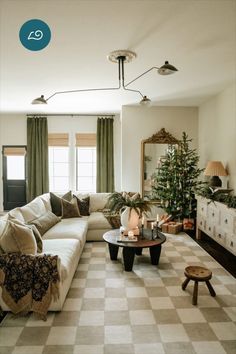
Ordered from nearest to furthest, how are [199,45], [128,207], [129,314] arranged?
1. [129,314]
2. [199,45]
3. [128,207]

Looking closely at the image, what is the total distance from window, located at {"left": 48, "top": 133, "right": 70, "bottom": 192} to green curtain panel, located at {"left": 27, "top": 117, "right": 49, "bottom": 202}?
20 cm

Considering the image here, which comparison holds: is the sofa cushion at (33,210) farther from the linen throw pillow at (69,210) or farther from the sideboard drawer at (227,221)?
the sideboard drawer at (227,221)

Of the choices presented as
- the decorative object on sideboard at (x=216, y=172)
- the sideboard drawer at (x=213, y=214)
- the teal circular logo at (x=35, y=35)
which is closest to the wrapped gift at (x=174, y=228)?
the sideboard drawer at (x=213, y=214)

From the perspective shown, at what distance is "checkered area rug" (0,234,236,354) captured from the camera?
7.00 feet

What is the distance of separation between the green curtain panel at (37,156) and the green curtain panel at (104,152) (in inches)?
56.1

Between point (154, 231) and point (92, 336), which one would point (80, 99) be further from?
point (92, 336)

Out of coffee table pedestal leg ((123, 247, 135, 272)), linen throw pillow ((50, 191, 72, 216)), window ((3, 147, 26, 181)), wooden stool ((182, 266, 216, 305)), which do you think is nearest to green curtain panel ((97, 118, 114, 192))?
linen throw pillow ((50, 191, 72, 216))

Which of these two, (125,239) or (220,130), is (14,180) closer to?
(125,239)

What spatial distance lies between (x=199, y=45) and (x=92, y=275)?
316cm

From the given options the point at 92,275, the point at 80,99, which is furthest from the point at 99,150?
the point at 92,275

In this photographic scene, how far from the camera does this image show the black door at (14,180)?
721 centimetres

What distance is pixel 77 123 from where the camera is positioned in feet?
23.6

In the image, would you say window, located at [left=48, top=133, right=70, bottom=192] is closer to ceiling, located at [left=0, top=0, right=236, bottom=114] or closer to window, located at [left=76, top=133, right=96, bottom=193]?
window, located at [left=76, top=133, right=96, bottom=193]

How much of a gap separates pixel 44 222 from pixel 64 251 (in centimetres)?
104
